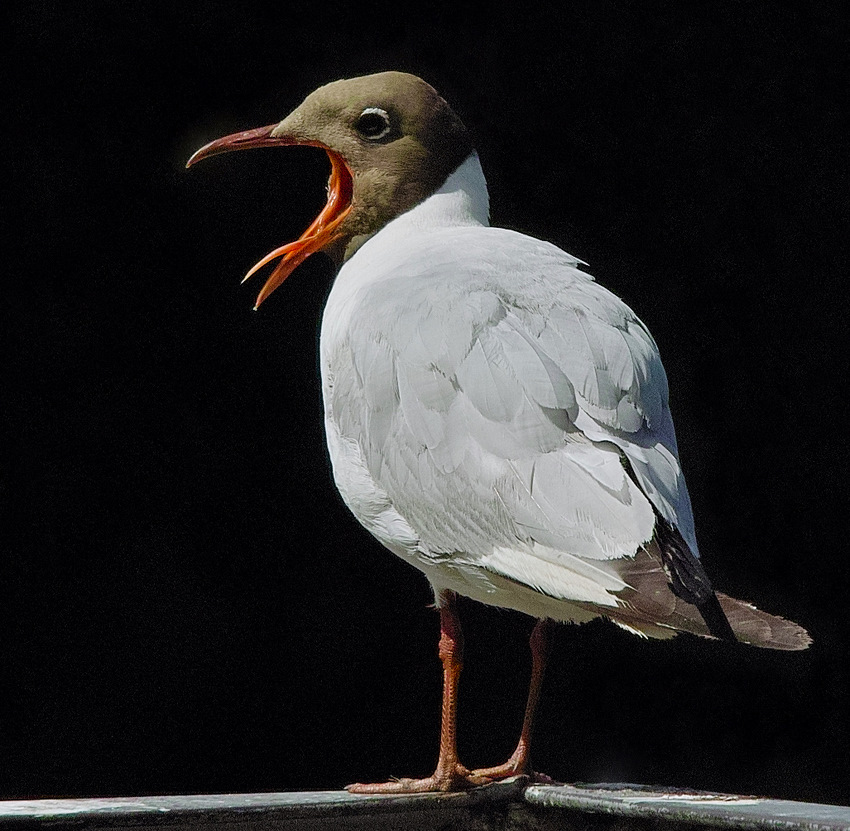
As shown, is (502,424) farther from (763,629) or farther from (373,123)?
(373,123)

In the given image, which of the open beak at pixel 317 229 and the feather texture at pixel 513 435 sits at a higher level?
the open beak at pixel 317 229

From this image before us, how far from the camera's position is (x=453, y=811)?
2002mm

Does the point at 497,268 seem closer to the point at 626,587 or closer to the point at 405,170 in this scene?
the point at 405,170

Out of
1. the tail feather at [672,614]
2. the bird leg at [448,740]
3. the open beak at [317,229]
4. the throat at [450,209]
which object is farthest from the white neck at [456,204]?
the tail feather at [672,614]

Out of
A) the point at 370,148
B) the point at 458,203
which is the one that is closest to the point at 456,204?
the point at 458,203

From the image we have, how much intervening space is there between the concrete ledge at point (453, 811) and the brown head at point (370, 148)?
98 cm

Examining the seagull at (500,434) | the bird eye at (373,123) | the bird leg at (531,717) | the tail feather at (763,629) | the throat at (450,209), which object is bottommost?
the bird leg at (531,717)

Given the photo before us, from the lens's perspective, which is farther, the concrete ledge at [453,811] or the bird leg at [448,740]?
the bird leg at [448,740]

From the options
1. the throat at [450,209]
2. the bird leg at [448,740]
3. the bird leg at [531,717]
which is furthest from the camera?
the throat at [450,209]

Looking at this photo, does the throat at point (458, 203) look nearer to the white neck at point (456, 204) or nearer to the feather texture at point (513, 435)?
the white neck at point (456, 204)

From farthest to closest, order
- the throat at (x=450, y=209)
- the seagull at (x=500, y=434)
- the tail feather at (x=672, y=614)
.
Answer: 1. the throat at (x=450, y=209)
2. the seagull at (x=500, y=434)
3. the tail feather at (x=672, y=614)

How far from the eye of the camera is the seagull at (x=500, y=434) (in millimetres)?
1756

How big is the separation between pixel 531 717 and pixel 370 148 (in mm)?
1005

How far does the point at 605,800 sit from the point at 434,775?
0.31m
